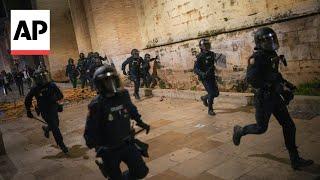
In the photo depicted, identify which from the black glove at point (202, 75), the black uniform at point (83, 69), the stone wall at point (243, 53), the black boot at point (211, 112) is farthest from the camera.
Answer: the black uniform at point (83, 69)

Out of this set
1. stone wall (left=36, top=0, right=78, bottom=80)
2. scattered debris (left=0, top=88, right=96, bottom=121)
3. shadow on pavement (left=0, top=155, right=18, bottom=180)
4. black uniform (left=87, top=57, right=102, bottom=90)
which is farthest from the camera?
stone wall (left=36, top=0, right=78, bottom=80)

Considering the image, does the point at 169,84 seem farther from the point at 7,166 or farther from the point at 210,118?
the point at 7,166

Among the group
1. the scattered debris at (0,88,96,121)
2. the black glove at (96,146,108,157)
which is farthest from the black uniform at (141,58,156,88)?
the black glove at (96,146,108,157)

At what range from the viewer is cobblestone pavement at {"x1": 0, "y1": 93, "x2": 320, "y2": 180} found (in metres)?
5.33

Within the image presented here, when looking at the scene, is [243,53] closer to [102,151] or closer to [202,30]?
[202,30]

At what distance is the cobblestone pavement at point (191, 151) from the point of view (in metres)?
5.33

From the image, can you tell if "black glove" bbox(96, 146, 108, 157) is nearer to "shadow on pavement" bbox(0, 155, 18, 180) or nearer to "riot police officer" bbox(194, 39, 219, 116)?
"shadow on pavement" bbox(0, 155, 18, 180)

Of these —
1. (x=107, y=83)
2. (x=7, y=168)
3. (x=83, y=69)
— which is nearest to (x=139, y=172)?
(x=107, y=83)

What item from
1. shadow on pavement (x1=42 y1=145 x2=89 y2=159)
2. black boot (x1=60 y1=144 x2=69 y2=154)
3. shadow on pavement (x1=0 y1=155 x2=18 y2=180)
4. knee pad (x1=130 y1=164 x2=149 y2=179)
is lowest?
shadow on pavement (x1=0 y1=155 x2=18 y2=180)

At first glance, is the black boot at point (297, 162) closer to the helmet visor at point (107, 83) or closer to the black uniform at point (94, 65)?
the helmet visor at point (107, 83)

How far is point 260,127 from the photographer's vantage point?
5.04 m

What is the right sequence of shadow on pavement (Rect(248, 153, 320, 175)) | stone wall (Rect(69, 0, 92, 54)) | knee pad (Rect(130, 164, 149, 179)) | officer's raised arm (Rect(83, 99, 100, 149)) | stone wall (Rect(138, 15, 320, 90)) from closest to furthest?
1. officer's raised arm (Rect(83, 99, 100, 149))
2. knee pad (Rect(130, 164, 149, 179))
3. shadow on pavement (Rect(248, 153, 320, 175))
4. stone wall (Rect(138, 15, 320, 90))
5. stone wall (Rect(69, 0, 92, 54))

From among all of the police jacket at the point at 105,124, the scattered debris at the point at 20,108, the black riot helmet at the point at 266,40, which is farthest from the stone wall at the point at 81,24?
the police jacket at the point at 105,124

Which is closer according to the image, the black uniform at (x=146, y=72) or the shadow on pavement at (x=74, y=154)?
the shadow on pavement at (x=74, y=154)
